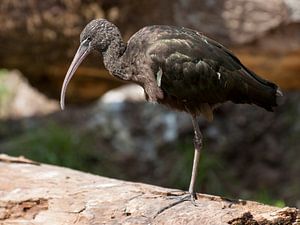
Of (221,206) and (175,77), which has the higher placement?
(175,77)

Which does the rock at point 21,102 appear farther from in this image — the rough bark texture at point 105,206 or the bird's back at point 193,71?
the bird's back at point 193,71

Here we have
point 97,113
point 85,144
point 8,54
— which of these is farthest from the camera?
point 97,113

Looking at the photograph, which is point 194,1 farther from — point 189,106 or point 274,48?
point 189,106

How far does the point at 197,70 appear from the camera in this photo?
4543 millimetres

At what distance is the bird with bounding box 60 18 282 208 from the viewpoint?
454 cm

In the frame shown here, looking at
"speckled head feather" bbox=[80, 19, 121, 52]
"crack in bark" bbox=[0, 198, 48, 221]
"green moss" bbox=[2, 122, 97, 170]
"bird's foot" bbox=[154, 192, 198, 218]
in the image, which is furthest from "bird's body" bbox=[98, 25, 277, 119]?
"green moss" bbox=[2, 122, 97, 170]

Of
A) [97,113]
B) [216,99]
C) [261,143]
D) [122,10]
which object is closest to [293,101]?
[261,143]

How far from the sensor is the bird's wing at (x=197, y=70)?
14.9ft

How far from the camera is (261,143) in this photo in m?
8.24

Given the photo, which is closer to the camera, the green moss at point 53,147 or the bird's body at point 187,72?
the bird's body at point 187,72

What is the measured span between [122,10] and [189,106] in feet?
6.49

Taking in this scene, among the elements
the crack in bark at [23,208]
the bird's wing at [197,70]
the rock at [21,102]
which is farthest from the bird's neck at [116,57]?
the rock at [21,102]

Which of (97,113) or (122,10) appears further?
(97,113)

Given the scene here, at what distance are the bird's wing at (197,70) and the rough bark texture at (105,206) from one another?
2.05ft
